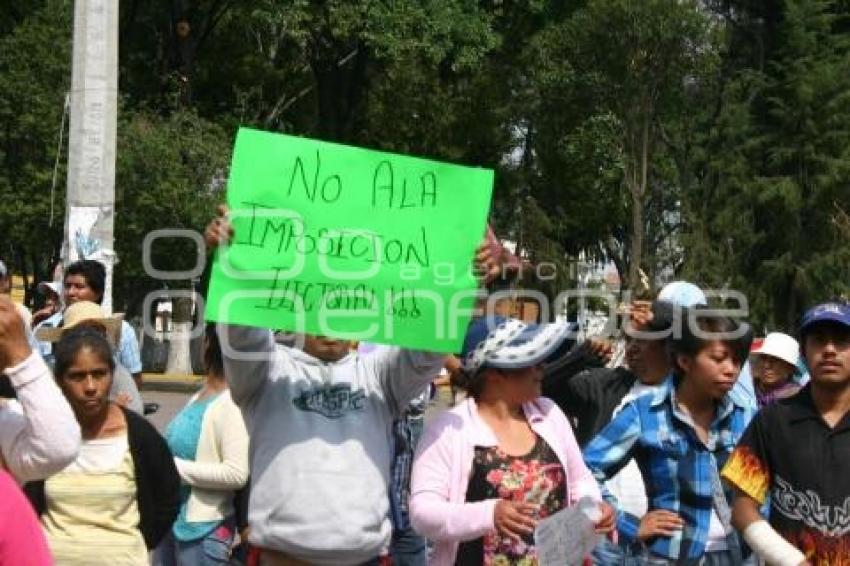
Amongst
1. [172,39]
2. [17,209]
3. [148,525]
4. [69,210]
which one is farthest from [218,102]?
[148,525]

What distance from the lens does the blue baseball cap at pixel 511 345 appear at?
472 cm

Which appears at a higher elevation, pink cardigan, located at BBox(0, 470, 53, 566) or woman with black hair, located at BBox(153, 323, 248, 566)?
pink cardigan, located at BBox(0, 470, 53, 566)

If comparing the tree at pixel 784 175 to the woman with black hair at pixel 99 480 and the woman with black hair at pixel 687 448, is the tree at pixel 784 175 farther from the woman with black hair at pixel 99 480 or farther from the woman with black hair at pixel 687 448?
the woman with black hair at pixel 99 480

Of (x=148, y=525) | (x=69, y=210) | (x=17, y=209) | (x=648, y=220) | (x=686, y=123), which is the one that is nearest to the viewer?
(x=148, y=525)

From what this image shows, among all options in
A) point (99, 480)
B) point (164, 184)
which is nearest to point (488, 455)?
point (99, 480)

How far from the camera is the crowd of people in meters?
4.37

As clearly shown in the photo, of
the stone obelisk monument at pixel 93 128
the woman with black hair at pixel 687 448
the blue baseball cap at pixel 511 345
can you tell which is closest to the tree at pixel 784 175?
the stone obelisk monument at pixel 93 128

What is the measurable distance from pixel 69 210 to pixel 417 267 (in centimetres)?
871

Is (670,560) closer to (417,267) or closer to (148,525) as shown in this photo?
(417,267)

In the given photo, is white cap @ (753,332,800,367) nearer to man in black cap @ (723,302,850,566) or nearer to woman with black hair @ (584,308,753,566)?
woman with black hair @ (584,308,753,566)

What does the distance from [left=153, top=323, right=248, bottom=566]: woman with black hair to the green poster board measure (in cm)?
144

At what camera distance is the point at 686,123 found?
40.8 metres

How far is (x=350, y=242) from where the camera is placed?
473 centimetres

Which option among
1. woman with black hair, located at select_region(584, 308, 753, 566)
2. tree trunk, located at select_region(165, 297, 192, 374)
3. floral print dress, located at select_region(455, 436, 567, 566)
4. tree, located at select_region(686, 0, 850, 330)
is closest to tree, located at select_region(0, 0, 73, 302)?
tree trunk, located at select_region(165, 297, 192, 374)
